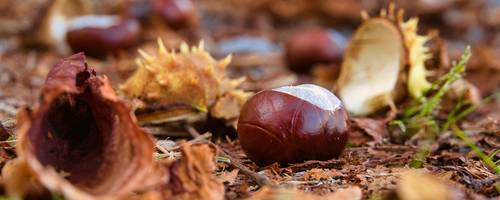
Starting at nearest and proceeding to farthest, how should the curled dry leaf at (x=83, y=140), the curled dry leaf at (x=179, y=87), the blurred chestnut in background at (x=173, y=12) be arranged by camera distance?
the curled dry leaf at (x=83, y=140), the curled dry leaf at (x=179, y=87), the blurred chestnut in background at (x=173, y=12)

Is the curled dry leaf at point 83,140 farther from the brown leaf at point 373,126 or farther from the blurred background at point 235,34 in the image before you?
the blurred background at point 235,34

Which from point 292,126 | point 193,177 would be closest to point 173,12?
point 292,126

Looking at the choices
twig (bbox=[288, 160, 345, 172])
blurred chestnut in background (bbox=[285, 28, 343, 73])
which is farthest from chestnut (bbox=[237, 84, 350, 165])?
blurred chestnut in background (bbox=[285, 28, 343, 73])

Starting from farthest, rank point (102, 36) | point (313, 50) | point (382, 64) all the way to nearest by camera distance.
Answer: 1. point (102, 36)
2. point (313, 50)
3. point (382, 64)

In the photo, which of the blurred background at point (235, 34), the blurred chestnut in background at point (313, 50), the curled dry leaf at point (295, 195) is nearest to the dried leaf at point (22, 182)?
the curled dry leaf at point (295, 195)

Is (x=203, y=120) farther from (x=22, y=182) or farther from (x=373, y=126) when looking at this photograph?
(x=22, y=182)

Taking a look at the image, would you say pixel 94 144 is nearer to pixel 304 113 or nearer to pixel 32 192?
pixel 32 192
